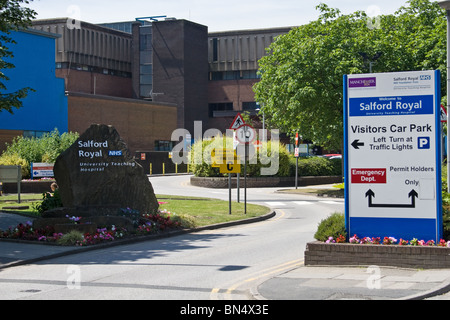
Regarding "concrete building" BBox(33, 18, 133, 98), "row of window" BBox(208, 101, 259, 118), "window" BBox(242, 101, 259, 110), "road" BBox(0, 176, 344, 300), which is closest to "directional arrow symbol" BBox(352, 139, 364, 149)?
"road" BBox(0, 176, 344, 300)

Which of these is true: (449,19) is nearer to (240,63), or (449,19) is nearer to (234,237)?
(234,237)

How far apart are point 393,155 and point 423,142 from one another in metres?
0.54

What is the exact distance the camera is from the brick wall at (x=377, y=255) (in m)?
10.8

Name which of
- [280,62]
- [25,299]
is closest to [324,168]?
[280,62]

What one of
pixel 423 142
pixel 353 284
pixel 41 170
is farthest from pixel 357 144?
pixel 41 170

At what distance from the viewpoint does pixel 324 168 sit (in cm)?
4453

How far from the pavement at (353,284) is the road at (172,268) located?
410 mm

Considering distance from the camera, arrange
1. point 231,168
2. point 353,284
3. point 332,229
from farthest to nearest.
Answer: point 231,168
point 332,229
point 353,284

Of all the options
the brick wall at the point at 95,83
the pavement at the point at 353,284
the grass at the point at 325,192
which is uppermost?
the brick wall at the point at 95,83

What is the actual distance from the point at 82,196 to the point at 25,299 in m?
8.50

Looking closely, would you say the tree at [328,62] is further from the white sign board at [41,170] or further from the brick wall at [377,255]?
the brick wall at [377,255]

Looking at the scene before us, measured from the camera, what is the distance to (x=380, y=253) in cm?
1114

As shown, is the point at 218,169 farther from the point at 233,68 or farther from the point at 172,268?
the point at 233,68

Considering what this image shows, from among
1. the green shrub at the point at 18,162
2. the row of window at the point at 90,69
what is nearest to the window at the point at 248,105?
the row of window at the point at 90,69
